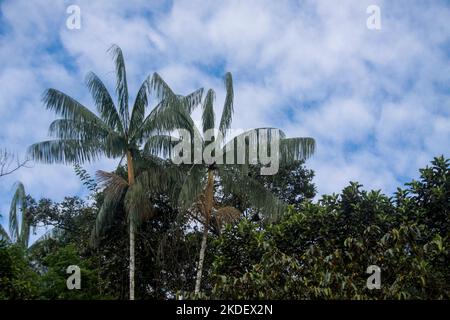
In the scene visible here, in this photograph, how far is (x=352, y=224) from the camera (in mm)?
15539

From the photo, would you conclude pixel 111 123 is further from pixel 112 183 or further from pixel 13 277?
pixel 13 277

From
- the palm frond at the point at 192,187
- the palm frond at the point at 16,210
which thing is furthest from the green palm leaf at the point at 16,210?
the palm frond at the point at 192,187

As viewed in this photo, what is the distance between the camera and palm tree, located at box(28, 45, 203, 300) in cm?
1780

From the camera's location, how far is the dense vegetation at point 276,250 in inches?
429

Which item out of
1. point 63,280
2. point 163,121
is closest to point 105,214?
point 63,280

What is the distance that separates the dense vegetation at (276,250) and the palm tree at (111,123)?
6.77ft

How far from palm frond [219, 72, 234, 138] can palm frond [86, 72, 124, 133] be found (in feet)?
9.39

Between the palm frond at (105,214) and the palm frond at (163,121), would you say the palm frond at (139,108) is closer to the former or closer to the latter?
the palm frond at (163,121)

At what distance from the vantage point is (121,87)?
18.7m

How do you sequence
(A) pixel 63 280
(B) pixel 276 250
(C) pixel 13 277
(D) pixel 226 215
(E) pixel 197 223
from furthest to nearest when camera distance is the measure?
1. (E) pixel 197 223
2. (D) pixel 226 215
3. (A) pixel 63 280
4. (C) pixel 13 277
5. (B) pixel 276 250

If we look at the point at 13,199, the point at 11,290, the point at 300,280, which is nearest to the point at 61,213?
the point at 13,199

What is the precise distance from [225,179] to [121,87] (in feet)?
13.3

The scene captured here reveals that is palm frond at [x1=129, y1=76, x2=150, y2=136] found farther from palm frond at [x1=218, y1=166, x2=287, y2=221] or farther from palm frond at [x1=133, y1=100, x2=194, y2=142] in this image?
palm frond at [x1=218, y1=166, x2=287, y2=221]
